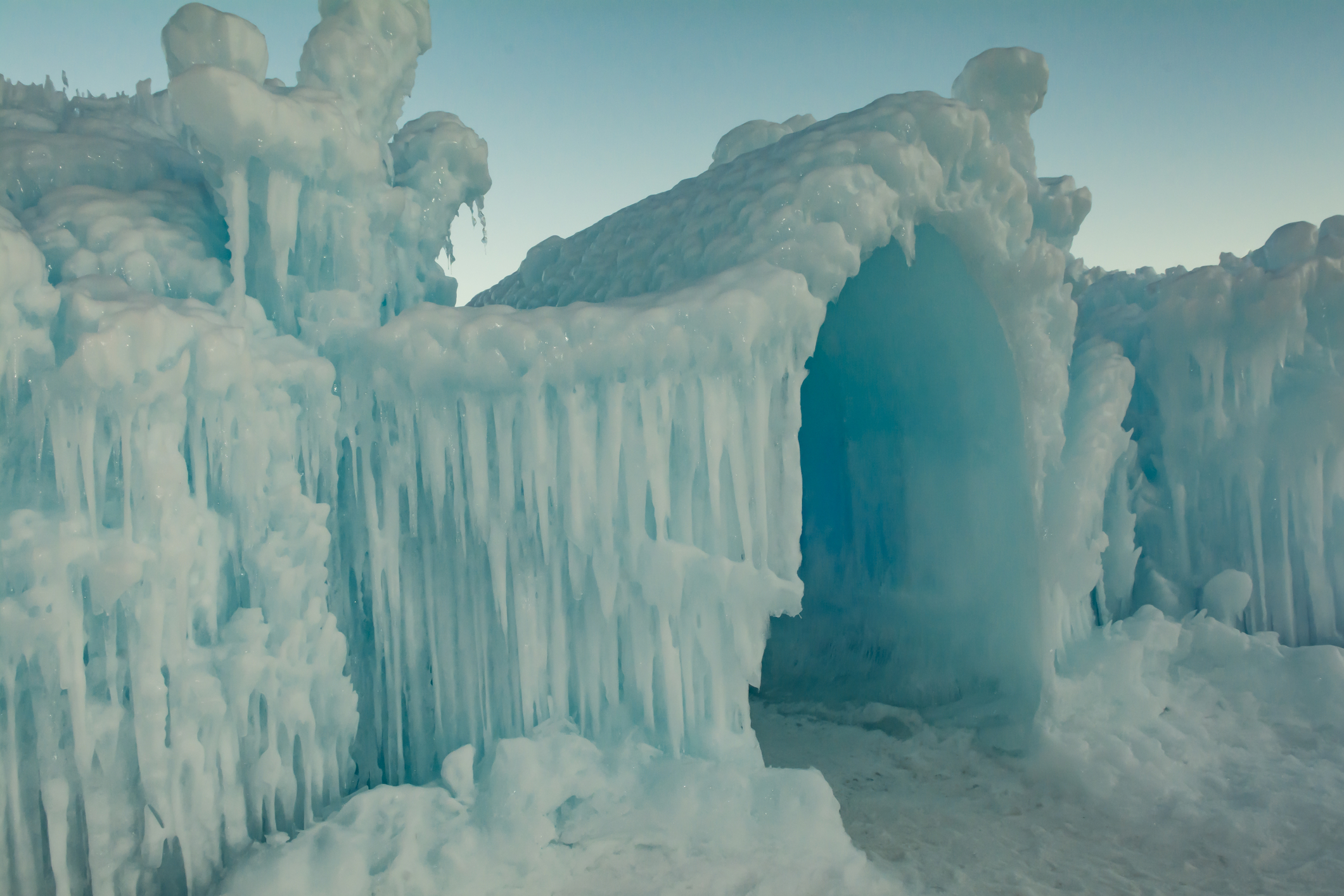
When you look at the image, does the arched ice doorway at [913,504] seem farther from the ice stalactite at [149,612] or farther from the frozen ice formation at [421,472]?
the ice stalactite at [149,612]

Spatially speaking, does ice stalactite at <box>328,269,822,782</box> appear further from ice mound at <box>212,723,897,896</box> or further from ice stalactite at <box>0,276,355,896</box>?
ice stalactite at <box>0,276,355,896</box>

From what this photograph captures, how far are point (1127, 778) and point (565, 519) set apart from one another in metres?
4.83

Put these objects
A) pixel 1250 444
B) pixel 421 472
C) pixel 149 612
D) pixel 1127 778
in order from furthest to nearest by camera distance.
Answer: pixel 1250 444 < pixel 1127 778 < pixel 421 472 < pixel 149 612

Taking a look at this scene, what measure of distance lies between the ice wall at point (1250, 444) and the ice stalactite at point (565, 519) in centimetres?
518

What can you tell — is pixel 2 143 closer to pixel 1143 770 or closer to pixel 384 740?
pixel 384 740

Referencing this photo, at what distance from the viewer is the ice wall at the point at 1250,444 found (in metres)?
8.26

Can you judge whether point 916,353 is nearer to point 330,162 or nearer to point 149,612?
point 330,162

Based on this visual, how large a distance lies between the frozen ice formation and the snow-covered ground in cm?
47

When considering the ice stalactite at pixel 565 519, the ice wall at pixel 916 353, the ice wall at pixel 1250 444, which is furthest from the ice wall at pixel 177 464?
the ice wall at pixel 1250 444

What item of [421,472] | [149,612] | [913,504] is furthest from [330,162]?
[913,504]

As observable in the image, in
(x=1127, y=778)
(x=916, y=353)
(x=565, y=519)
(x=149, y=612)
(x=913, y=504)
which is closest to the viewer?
(x=149, y=612)

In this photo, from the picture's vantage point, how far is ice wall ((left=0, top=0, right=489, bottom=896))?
4.13m

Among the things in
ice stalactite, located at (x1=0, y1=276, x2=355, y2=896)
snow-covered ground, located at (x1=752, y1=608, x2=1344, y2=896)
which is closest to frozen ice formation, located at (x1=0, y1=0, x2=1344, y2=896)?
ice stalactite, located at (x1=0, y1=276, x2=355, y2=896)

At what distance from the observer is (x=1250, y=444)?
8469 mm
